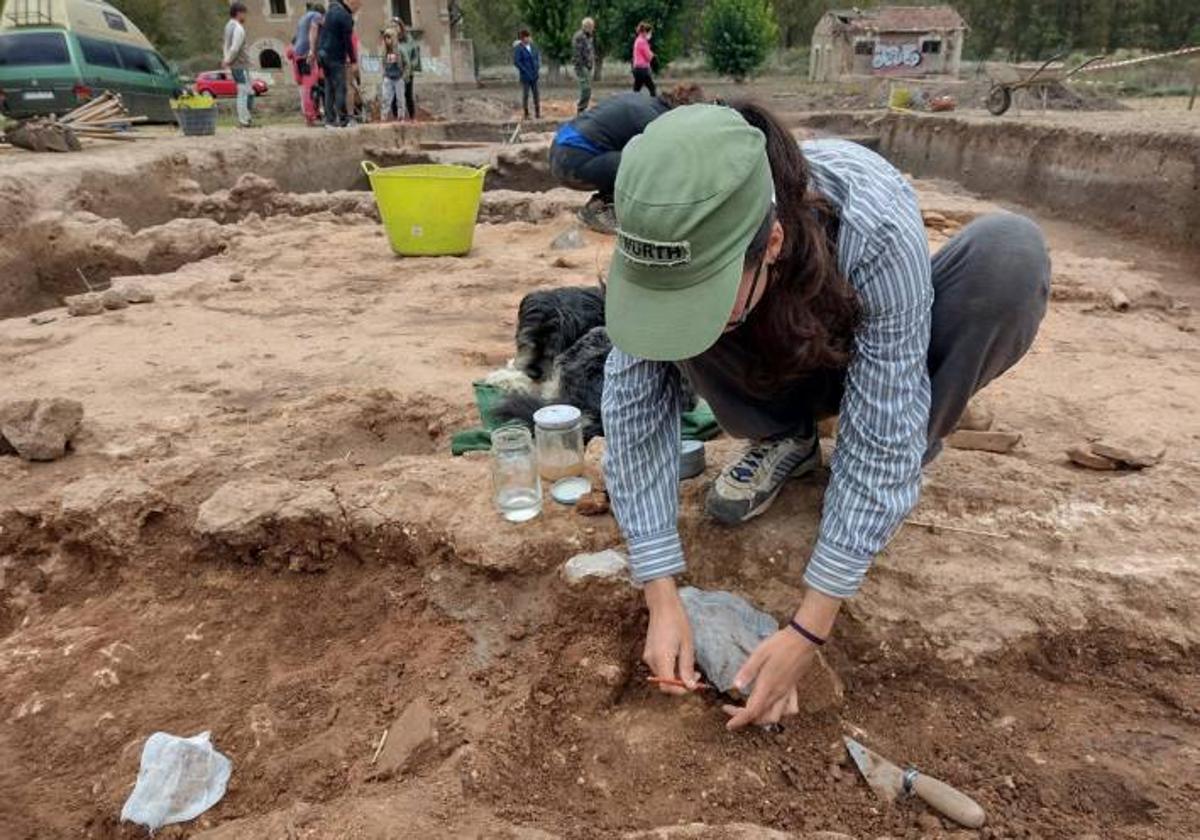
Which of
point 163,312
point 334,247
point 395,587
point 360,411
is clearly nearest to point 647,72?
point 334,247

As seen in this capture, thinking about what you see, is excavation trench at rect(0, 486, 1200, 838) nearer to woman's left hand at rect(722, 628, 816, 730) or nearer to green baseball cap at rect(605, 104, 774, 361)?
Result: woman's left hand at rect(722, 628, 816, 730)

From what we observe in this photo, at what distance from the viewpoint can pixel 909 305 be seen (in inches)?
53.6

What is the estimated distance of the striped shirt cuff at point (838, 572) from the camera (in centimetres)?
140

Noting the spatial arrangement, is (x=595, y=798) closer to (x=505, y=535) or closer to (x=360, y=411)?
(x=505, y=535)

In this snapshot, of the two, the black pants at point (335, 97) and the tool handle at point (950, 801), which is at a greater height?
the black pants at point (335, 97)

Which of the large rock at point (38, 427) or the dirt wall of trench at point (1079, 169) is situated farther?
the dirt wall of trench at point (1079, 169)

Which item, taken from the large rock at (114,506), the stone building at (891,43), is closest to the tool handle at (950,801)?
the large rock at (114,506)

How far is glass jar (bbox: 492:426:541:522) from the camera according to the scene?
2.09m

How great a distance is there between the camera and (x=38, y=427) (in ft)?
8.11

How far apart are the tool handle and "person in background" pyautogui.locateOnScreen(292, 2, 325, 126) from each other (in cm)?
1053

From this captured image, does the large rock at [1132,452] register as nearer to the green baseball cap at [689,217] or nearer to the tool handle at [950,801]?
the tool handle at [950,801]

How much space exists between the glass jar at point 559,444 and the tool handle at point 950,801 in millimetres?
1088

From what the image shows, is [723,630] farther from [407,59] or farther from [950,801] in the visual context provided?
[407,59]

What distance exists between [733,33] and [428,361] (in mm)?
28869
